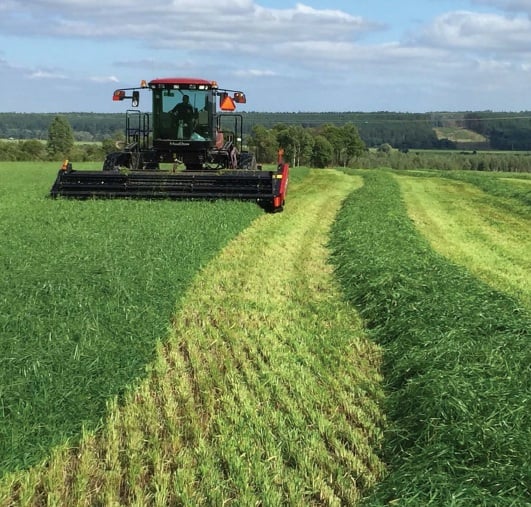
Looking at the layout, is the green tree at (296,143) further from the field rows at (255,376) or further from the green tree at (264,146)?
the field rows at (255,376)

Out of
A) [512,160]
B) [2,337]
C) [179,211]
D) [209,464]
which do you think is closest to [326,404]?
[209,464]

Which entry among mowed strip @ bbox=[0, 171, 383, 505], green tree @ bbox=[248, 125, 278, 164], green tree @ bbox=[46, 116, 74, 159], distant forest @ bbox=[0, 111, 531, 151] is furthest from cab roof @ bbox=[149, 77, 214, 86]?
distant forest @ bbox=[0, 111, 531, 151]

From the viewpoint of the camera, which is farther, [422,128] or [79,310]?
[422,128]

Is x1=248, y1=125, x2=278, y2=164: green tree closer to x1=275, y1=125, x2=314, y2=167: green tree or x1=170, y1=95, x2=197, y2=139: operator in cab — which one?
x1=275, y1=125, x2=314, y2=167: green tree

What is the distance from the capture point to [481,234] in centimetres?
1359

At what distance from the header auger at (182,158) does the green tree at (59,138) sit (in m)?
52.9

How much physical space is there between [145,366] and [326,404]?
149 centimetres

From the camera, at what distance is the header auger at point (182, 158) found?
14.8 metres

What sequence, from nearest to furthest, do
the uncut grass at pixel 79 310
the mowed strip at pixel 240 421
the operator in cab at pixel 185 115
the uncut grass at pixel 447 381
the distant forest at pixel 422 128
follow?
the uncut grass at pixel 447 381 → the mowed strip at pixel 240 421 → the uncut grass at pixel 79 310 → the operator in cab at pixel 185 115 → the distant forest at pixel 422 128

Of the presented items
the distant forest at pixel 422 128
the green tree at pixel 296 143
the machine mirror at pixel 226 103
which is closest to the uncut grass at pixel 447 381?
the machine mirror at pixel 226 103

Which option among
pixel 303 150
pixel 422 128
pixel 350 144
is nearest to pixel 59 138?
pixel 303 150

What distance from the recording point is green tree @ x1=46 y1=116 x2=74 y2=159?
220 feet

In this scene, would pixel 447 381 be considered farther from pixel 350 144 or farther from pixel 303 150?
pixel 350 144

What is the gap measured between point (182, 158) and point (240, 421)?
12.9m
